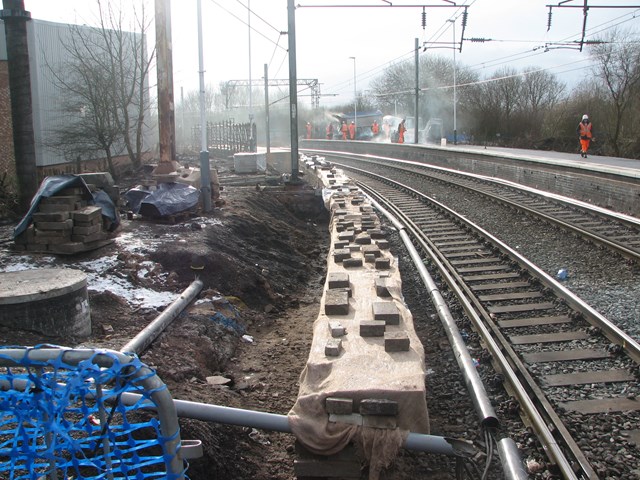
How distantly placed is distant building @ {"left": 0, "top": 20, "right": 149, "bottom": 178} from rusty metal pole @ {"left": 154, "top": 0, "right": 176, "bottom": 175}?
9.60 meters

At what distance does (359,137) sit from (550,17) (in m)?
38.2

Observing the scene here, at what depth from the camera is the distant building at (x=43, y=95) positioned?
68.0ft

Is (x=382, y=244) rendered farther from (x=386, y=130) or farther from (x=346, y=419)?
(x=386, y=130)

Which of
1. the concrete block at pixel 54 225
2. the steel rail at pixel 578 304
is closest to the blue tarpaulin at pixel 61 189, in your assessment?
the concrete block at pixel 54 225

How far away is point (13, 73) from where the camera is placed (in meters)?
9.50

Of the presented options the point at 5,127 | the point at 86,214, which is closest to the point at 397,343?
the point at 86,214

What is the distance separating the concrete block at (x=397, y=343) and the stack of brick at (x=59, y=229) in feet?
17.5

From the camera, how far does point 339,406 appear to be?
12.2 feet

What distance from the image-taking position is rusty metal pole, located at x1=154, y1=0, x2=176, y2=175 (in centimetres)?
1220

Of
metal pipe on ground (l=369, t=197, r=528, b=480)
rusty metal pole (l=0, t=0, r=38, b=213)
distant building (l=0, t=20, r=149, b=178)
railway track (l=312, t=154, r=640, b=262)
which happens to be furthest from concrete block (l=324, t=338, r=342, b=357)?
distant building (l=0, t=20, r=149, b=178)

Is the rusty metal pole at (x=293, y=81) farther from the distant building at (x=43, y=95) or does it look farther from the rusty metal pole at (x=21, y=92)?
the rusty metal pole at (x=21, y=92)

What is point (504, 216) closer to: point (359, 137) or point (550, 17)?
point (550, 17)

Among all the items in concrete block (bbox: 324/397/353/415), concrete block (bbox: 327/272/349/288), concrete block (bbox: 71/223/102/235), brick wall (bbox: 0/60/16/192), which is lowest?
concrete block (bbox: 324/397/353/415)

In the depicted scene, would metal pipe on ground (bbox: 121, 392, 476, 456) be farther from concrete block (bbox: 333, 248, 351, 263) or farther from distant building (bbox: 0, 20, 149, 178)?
distant building (bbox: 0, 20, 149, 178)
